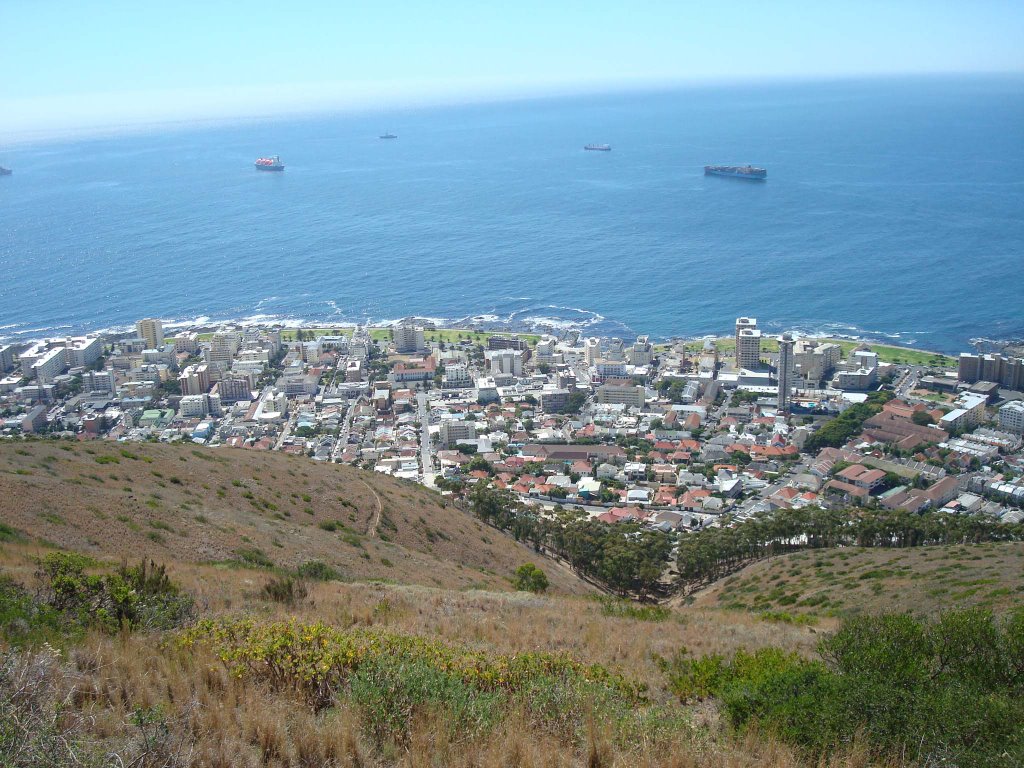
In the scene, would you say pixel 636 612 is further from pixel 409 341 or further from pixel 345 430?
pixel 409 341

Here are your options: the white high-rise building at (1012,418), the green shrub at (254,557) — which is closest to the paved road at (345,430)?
the green shrub at (254,557)

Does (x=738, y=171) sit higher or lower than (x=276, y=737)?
higher

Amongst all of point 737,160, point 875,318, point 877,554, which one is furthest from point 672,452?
point 737,160

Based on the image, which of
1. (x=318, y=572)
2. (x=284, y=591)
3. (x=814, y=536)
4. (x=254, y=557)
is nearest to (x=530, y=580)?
(x=318, y=572)

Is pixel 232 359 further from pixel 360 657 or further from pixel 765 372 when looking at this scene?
pixel 360 657

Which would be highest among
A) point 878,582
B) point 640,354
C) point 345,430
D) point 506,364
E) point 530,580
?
point 878,582

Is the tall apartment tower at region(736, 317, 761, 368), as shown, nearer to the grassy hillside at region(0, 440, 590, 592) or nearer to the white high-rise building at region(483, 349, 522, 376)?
the white high-rise building at region(483, 349, 522, 376)

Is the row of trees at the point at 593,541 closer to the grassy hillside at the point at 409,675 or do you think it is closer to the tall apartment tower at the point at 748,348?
the grassy hillside at the point at 409,675
